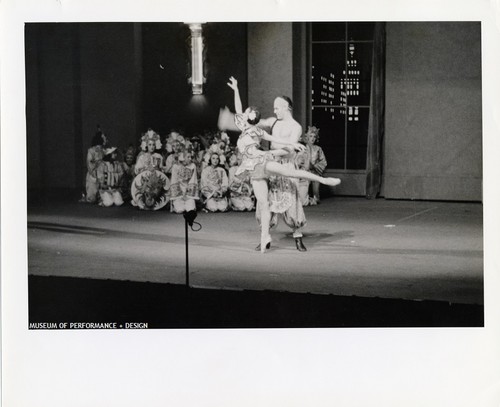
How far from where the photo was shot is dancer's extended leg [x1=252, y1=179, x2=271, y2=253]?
6.57m

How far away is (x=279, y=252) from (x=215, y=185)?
1.53 feet

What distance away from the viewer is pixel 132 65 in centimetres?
652

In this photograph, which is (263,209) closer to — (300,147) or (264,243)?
(264,243)

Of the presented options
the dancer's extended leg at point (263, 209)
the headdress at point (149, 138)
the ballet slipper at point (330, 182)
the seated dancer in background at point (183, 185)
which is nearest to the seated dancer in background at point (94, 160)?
the headdress at point (149, 138)

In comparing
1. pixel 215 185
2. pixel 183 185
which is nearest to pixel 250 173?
pixel 215 185

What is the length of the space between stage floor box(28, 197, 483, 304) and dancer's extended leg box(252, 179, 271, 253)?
40mm

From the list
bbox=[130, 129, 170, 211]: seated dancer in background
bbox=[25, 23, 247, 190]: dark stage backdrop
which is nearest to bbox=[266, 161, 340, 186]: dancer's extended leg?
bbox=[25, 23, 247, 190]: dark stage backdrop

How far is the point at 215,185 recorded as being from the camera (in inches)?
259

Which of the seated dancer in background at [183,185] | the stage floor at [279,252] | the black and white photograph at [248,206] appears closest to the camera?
the black and white photograph at [248,206]

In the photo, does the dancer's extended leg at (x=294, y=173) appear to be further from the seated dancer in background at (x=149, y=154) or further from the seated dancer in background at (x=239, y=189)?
the seated dancer in background at (x=149, y=154)

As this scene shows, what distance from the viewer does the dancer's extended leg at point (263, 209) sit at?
6.57 metres
